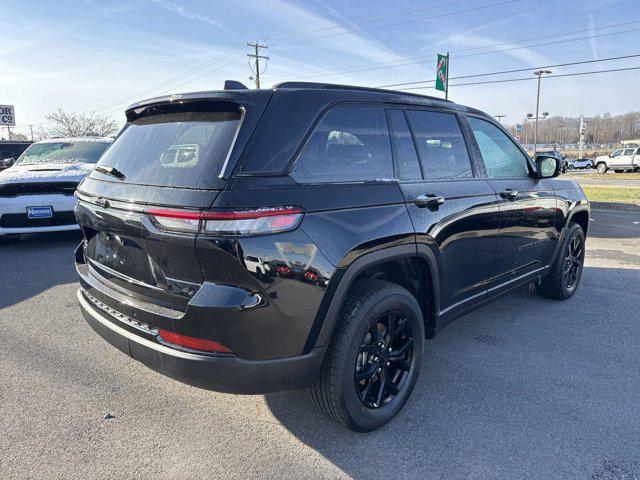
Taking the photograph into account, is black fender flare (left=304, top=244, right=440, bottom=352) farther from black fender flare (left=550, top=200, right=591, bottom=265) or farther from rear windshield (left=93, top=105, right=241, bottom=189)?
black fender flare (left=550, top=200, right=591, bottom=265)

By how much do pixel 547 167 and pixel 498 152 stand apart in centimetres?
70

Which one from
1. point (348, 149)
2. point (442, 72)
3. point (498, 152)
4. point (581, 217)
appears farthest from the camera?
point (442, 72)

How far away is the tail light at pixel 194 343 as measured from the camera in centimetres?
207

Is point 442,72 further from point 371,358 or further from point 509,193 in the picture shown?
point 371,358

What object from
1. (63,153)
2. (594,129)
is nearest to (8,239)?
(63,153)

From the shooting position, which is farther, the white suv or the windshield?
the windshield

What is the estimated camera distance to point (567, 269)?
15.7 feet

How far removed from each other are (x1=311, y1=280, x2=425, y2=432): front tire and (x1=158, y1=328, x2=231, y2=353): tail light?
22.4 inches

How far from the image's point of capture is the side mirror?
4.12 meters

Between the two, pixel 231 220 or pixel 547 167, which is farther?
pixel 547 167

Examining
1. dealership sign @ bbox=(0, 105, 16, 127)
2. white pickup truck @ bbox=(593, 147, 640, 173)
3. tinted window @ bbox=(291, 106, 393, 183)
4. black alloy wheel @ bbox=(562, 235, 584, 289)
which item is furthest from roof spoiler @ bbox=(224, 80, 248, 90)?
white pickup truck @ bbox=(593, 147, 640, 173)

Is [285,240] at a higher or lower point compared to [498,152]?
lower

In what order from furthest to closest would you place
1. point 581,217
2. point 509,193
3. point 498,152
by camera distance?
point 581,217
point 498,152
point 509,193

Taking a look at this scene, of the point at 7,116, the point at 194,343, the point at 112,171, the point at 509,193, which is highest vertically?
the point at 7,116
